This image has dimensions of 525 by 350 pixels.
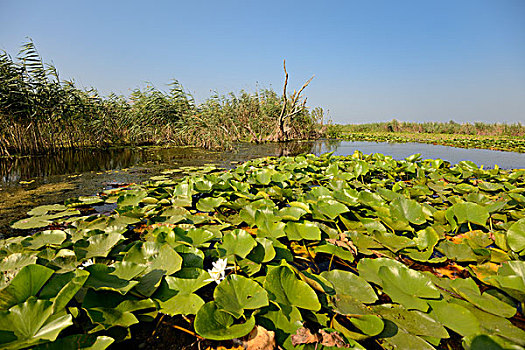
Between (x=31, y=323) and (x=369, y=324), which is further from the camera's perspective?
(x=369, y=324)

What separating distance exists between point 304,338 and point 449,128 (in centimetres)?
2975

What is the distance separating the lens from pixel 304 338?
28.6 inches

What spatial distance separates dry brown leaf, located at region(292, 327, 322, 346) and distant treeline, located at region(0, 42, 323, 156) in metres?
6.40

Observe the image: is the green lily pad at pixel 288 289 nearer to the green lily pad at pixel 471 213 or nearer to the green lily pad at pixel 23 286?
the green lily pad at pixel 23 286

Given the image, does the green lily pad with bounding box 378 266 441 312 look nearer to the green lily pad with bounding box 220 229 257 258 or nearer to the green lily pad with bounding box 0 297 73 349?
the green lily pad with bounding box 220 229 257 258

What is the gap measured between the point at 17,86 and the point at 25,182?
3.30 meters

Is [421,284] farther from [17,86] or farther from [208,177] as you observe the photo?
[17,86]

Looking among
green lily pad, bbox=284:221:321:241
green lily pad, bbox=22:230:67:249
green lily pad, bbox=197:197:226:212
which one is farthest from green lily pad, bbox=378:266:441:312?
green lily pad, bbox=22:230:67:249

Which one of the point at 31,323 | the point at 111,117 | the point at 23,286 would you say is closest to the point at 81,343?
the point at 31,323

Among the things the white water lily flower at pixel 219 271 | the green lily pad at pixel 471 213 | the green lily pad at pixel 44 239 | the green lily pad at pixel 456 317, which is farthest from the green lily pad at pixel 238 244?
the green lily pad at pixel 471 213

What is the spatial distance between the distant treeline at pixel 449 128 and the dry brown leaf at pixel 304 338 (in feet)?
56.5

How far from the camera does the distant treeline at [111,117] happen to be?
4791 mm

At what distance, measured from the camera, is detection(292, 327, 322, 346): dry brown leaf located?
72 cm

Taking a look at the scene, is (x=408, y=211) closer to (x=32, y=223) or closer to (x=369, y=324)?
(x=369, y=324)
